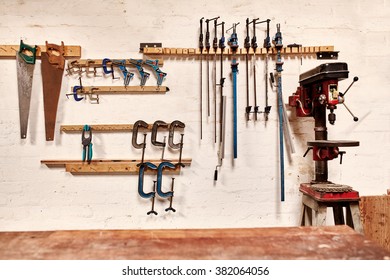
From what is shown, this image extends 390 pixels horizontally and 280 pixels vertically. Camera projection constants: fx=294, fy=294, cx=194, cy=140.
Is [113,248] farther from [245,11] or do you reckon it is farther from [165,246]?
[245,11]

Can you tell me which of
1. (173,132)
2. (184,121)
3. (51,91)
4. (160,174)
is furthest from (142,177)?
(51,91)

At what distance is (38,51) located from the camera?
2369 mm

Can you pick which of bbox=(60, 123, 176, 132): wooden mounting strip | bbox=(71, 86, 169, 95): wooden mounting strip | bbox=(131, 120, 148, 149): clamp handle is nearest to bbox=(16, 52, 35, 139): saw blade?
bbox=(60, 123, 176, 132): wooden mounting strip

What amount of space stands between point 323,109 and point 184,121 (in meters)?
1.06

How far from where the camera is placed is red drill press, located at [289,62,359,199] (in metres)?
1.88

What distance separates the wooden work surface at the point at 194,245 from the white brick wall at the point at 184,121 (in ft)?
3.76

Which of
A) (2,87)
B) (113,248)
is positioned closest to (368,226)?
(113,248)

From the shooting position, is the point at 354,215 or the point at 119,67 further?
the point at 119,67

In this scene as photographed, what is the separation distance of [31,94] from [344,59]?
8.54 ft

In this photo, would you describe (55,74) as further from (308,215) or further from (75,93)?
(308,215)

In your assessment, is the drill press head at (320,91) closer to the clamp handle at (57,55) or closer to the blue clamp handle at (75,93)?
the blue clamp handle at (75,93)

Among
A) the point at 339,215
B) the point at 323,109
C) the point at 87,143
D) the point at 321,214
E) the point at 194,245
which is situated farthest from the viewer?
the point at 87,143

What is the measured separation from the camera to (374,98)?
2.45m

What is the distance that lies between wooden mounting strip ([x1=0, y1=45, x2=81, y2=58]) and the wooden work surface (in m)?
1.58
